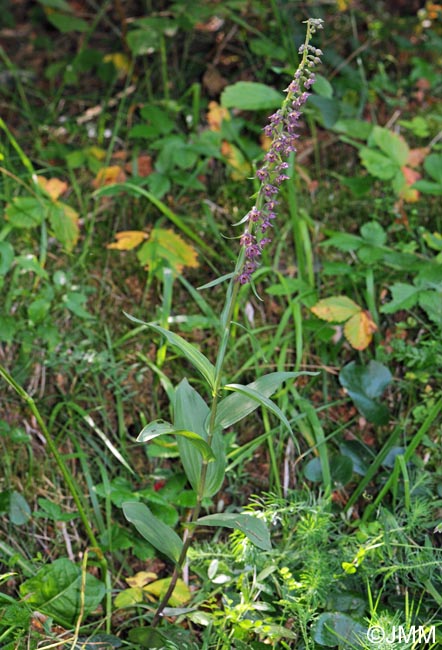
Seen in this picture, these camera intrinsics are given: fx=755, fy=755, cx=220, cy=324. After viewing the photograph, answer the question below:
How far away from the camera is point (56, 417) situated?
2570 millimetres

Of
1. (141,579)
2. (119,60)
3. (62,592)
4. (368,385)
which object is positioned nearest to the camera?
(62,592)

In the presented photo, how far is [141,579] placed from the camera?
7.34ft

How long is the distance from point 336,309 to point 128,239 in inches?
32.4

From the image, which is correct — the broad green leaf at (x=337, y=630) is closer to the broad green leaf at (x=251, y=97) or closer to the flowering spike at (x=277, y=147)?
the flowering spike at (x=277, y=147)

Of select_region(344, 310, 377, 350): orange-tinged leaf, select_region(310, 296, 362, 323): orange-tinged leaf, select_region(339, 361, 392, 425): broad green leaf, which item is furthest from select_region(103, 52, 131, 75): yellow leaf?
select_region(339, 361, 392, 425): broad green leaf

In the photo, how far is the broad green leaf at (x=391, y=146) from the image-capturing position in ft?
9.59

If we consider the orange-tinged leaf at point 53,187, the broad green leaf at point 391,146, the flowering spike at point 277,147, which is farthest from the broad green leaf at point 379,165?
the flowering spike at point 277,147

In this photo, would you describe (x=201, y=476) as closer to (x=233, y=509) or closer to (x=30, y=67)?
(x=233, y=509)

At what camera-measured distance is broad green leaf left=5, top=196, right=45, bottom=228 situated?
2.81m

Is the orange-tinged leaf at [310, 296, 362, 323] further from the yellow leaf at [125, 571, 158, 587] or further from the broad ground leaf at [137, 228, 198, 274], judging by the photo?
the yellow leaf at [125, 571, 158, 587]

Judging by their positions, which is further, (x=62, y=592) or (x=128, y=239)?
(x=128, y=239)

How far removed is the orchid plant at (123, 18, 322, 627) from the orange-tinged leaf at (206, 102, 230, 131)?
1.25 metres
